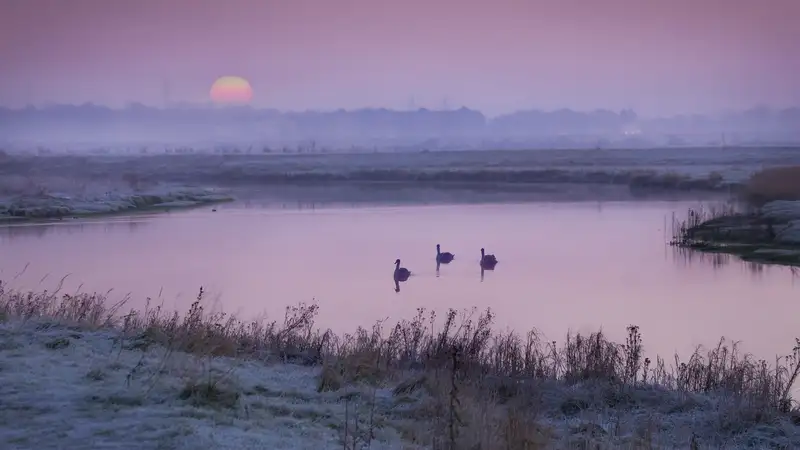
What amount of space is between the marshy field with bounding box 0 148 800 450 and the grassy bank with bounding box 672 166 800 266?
13 centimetres

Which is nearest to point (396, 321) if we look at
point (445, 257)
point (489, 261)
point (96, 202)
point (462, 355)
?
point (462, 355)

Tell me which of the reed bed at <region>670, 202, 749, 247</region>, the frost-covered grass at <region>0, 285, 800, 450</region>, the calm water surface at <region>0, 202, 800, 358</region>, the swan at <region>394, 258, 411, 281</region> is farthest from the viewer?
the reed bed at <region>670, 202, 749, 247</region>

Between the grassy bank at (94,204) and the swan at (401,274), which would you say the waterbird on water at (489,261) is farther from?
the grassy bank at (94,204)

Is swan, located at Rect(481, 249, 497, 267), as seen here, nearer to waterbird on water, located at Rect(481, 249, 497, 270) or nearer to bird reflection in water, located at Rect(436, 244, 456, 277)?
waterbird on water, located at Rect(481, 249, 497, 270)

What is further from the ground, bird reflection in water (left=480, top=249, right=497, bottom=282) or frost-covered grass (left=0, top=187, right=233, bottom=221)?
frost-covered grass (left=0, top=187, right=233, bottom=221)

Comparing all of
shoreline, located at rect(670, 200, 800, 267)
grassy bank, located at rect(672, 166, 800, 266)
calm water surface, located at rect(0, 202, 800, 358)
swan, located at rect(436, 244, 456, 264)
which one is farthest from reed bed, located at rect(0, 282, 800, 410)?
grassy bank, located at rect(672, 166, 800, 266)

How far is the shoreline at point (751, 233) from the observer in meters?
23.3

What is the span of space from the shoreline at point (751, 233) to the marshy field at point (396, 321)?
0.38 ft

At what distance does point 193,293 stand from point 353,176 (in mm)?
44709

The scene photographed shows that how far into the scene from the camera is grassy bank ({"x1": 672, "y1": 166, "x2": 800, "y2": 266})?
2366 cm

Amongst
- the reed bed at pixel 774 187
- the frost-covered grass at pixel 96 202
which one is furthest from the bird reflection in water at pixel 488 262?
the frost-covered grass at pixel 96 202

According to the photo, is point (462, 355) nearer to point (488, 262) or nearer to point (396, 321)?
point (396, 321)

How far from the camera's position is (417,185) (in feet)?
178

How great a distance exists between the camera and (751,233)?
1019 inches
